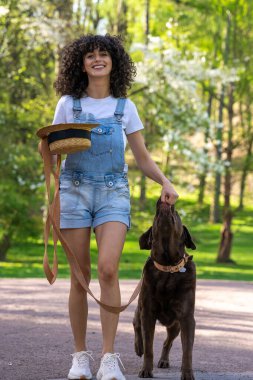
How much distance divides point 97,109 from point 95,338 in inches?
106

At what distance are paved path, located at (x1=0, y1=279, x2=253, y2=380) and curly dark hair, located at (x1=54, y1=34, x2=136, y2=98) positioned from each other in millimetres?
1798

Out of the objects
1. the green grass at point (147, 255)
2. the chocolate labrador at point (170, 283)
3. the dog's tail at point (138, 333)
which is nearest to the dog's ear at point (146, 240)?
the chocolate labrador at point (170, 283)

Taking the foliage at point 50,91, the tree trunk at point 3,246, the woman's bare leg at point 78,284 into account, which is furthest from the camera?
the tree trunk at point 3,246

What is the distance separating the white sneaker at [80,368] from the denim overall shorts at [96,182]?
79 cm

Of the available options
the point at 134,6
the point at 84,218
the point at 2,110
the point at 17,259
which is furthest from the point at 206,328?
the point at 134,6

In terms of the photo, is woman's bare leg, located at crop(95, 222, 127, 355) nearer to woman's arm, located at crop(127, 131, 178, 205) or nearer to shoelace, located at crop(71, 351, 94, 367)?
shoelace, located at crop(71, 351, 94, 367)

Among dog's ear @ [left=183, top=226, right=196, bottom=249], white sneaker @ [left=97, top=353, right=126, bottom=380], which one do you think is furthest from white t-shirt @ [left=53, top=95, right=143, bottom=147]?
white sneaker @ [left=97, top=353, right=126, bottom=380]

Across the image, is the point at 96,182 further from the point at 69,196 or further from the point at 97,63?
the point at 97,63

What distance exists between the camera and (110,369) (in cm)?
583

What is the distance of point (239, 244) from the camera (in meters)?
42.2

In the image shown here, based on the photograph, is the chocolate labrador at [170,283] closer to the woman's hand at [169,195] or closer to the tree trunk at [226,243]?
the woman's hand at [169,195]

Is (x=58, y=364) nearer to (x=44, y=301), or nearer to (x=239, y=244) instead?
(x=44, y=301)

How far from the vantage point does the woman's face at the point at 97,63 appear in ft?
20.4

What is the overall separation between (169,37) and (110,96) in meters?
25.6
